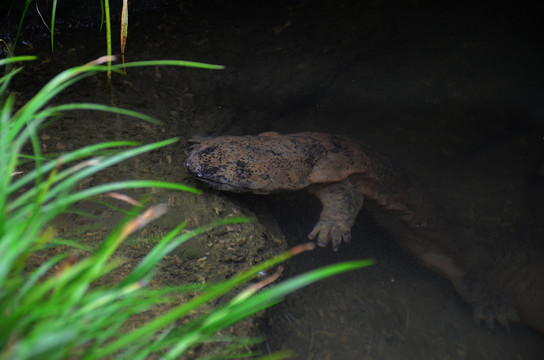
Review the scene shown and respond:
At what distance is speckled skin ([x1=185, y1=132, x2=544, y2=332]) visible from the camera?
3287 mm

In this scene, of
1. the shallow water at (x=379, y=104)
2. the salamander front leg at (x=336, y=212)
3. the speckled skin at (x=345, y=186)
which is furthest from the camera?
the salamander front leg at (x=336, y=212)

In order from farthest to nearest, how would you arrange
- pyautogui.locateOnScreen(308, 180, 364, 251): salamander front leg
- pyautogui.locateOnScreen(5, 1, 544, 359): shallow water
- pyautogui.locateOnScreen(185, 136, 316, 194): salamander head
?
pyautogui.locateOnScreen(308, 180, 364, 251): salamander front leg → pyautogui.locateOnScreen(5, 1, 544, 359): shallow water → pyautogui.locateOnScreen(185, 136, 316, 194): salamander head

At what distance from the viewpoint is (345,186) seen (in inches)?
162

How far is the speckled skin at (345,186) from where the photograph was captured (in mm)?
3287

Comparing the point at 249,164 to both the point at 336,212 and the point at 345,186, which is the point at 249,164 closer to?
the point at 336,212

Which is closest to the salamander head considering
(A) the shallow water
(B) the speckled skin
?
(B) the speckled skin

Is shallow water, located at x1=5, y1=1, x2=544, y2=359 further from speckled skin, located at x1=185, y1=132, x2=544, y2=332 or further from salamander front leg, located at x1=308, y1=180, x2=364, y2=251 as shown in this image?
salamander front leg, located at x1=308, y1=180, x2=364, y2=251

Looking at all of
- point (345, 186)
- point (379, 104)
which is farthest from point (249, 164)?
point (379, 104)

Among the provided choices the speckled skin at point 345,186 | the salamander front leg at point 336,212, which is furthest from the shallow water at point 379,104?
the salamander front leg at point 336,212

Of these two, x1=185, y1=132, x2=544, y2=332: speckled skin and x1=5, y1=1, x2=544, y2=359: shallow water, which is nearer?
x1=185, y1=132, x2=544, y2=332: speckled skin

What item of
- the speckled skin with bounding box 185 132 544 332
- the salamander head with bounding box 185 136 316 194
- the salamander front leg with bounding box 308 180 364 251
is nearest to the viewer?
the salamander head with bounding box 185 136 316 194

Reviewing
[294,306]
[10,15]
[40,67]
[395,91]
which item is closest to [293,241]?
[294,306]

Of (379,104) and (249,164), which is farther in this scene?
(379,104)

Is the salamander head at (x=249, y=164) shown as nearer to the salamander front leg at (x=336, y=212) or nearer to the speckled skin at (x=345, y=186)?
the speckled skin at (x=345, y=186)
